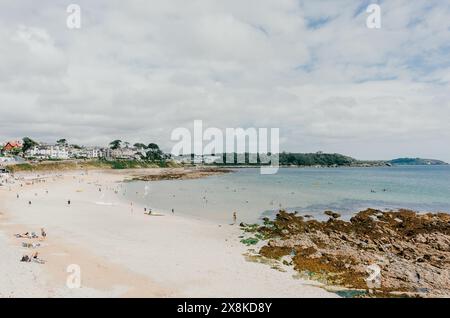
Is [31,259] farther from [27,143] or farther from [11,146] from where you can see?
[11,146]

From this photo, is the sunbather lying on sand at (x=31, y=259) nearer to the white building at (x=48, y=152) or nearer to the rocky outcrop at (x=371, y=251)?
the rocky outcrop at (x=371, y=251)

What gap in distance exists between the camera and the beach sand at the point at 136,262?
54.7 ft

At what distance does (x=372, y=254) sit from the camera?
24688 mm

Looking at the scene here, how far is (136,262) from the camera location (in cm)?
2139

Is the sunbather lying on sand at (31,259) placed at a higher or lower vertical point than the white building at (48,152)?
lower

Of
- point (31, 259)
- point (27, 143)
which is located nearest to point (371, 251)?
point (31, 259)

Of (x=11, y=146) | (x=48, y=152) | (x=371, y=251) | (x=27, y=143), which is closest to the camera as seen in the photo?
(x=371, y=251)

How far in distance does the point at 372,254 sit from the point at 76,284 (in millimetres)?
20348

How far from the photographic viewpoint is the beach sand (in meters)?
16.7

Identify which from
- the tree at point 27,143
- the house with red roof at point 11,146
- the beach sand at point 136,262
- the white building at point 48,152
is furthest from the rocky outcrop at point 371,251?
the house with red roof at point 11,146

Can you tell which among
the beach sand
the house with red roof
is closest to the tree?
the house with red roof

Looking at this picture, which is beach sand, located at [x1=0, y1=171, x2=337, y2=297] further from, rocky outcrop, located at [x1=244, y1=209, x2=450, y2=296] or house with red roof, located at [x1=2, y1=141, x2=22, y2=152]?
→ house with red roof, located at [x1=2, y1=141, x2=22, y2=152]
